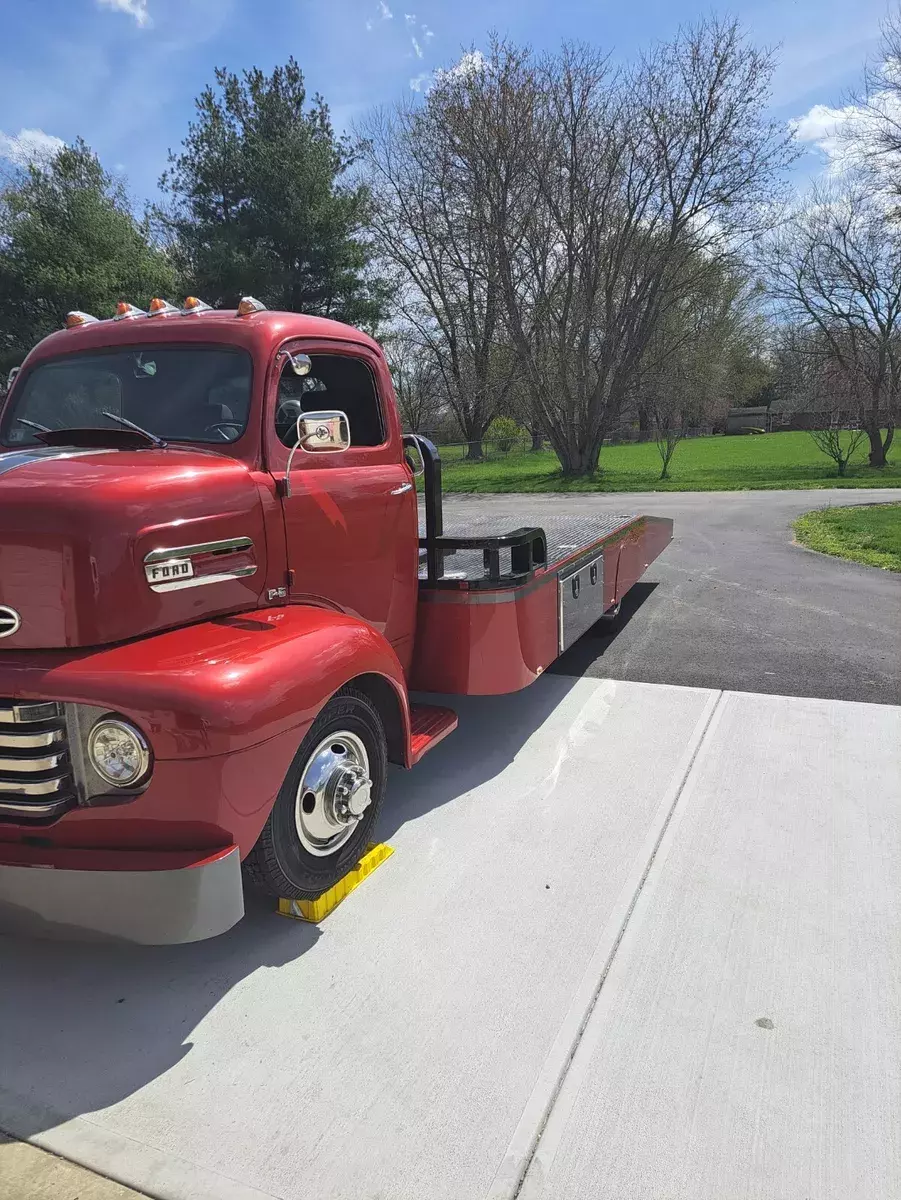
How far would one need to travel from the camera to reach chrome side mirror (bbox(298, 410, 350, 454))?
300 cm

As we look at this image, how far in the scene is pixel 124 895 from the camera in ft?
7.18

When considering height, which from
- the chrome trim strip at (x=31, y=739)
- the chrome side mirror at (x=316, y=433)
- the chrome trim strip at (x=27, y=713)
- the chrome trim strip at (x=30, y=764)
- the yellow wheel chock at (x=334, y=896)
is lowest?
the yellow wheel chock at (x=334, y=896)

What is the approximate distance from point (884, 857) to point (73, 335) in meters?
4.06

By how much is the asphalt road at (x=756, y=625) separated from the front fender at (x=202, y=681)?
332cm

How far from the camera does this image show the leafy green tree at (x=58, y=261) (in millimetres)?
22156

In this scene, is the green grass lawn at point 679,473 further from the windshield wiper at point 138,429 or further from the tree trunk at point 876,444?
the windshield wiper at point 138,429

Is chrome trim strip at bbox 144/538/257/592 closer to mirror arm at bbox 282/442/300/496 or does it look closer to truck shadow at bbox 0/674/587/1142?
mirror arm at bbox 282/442/300/496

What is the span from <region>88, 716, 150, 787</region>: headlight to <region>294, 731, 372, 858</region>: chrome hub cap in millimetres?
609

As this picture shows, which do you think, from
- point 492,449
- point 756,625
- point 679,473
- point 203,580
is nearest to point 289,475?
point 203,580

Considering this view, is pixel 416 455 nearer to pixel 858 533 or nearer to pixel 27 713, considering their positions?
pixel 27 713

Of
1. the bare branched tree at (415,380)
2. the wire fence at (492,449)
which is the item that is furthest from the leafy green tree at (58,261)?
the wire fence at (492,449)

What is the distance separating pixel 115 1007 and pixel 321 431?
2071mm

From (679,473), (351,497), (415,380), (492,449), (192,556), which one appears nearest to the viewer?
(192,556)

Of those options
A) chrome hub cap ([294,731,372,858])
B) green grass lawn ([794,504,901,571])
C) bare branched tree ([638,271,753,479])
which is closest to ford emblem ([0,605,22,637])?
chrome hub cap ([294,731,372,858])
